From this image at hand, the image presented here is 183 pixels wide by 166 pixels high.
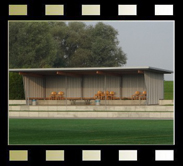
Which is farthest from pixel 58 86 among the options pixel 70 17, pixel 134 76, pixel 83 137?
pixel 70 17

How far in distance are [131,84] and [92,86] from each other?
2858 millimetres

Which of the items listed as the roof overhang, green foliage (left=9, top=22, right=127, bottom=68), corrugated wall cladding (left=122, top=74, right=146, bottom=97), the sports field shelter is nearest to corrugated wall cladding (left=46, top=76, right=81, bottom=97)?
the sports field shelter

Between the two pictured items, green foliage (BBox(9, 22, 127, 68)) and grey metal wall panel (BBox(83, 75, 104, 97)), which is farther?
green foliage (BBox(9, 22, 127, 68))

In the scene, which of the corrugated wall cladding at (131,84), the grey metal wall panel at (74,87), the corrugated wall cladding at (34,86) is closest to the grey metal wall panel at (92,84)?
the grey metal wall panel at (74,87)

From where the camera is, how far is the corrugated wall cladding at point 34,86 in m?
32.9

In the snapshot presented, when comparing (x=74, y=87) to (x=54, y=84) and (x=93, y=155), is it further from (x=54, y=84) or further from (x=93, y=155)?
(x=93, y=155)

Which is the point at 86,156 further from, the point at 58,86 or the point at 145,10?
the point at 58,86

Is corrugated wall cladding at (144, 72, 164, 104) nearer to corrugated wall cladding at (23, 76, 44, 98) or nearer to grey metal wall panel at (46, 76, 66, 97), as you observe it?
grey metal wall panel at (46, 76, 66, 97)

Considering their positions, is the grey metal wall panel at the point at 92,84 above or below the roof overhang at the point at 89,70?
below

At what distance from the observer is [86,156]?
19.2 ft

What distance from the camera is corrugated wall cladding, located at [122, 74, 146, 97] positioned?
32438mm

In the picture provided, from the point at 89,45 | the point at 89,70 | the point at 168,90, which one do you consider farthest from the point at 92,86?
the point at 89,45

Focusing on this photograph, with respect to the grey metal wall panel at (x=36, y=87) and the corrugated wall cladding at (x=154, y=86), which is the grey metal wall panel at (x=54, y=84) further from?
the corrugated wall cladding at (x=154, y=86)

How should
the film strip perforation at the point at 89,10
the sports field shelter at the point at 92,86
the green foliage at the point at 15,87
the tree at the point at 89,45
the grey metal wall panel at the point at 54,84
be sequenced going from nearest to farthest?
the film strip perforation at the point at 89,10 < the sports field shelter at the point at 92,86 < the grey metal wall panel at the point at 54,84 < the green foliage at the point at 15,87 < the tree at the point at 89,45
